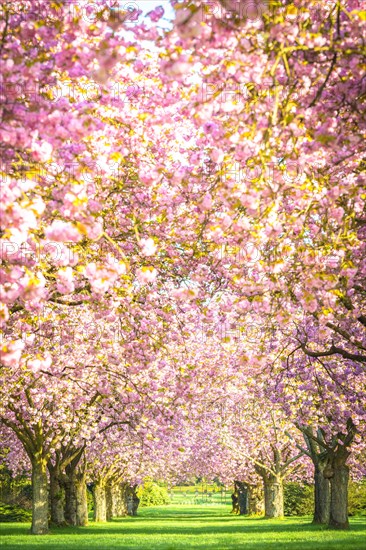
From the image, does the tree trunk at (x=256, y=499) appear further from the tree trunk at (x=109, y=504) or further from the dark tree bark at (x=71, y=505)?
the dark tree bark at (x=71, y=505)

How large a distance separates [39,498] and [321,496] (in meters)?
13.7

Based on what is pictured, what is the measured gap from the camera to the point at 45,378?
963 inches

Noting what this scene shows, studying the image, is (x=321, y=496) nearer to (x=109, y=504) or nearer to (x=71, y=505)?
(x=71, y=505)

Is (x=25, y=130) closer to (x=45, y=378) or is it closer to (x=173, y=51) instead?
(x=173, y=51)

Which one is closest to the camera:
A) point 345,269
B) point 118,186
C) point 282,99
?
point 282,99

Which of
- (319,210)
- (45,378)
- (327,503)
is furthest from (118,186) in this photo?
(327,503)

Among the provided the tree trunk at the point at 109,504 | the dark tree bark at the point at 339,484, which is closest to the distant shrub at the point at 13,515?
Result: the tree trunk at the point at 109,504

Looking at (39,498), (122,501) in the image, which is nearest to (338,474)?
(39,498)

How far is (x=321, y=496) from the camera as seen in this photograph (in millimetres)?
33031

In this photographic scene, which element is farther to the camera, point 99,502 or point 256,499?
point 256,499

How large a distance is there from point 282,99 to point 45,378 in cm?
1795

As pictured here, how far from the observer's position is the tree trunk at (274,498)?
138 feet

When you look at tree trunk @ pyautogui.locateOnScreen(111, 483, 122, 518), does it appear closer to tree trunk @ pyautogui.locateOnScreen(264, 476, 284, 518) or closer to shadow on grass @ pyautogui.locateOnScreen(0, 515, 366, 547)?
tree trunk @ pyautogui.locateOnScreen(264, 476, 284, 518)

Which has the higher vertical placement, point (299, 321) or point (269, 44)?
point (269, 44)
